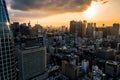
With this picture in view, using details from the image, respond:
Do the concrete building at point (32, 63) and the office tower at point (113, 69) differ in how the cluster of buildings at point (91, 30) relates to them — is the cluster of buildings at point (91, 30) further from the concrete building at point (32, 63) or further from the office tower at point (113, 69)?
the concrete building at point (32, 63)

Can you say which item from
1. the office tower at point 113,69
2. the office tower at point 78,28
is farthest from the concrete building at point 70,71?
the office tower at point 78,28

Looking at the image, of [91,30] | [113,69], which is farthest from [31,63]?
[91,30]

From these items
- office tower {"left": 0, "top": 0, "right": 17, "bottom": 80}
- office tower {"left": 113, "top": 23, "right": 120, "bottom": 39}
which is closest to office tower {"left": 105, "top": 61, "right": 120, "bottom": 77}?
office tower {"left": 0, "top": 0, "right": 17, "bottom": 80}

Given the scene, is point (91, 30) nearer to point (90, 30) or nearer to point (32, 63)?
point (90, 30)

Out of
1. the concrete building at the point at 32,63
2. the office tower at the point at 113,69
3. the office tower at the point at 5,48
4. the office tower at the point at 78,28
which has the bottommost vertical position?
the office tower at the point at 113,69

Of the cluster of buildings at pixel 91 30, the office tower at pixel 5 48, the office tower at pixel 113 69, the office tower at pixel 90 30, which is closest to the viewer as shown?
the office tower at pixel 5 48

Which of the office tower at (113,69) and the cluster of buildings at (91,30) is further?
the cluster of buildings at (91,30)

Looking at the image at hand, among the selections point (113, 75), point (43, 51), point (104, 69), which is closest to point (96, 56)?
point (104, 69)

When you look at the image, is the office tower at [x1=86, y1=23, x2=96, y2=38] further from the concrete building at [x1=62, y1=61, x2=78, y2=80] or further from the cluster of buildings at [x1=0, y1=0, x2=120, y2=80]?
the concrete building at [x1=62, y1=61, x2=78, y2=80]

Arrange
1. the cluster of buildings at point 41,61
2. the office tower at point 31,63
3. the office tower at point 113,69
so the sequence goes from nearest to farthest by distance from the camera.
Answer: the cluster of buildings at point 41,61, the office tower at point 31,63, the office tower at point 113,69
